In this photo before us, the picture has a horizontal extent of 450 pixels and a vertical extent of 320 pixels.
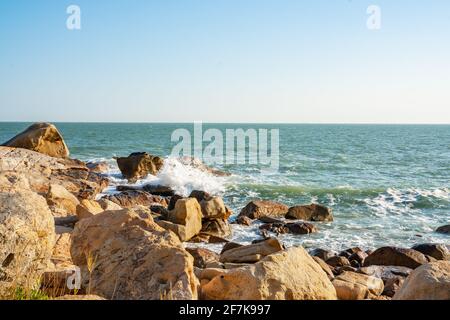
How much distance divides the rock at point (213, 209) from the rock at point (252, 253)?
547cm

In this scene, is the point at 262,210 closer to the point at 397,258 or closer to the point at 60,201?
the point at 397,258

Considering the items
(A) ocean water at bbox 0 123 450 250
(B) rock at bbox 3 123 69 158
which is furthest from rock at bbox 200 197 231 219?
(B) rock at bbox 3 123 69 158

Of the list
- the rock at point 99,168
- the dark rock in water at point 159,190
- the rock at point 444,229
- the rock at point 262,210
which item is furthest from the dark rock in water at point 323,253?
the rock at point 99,168

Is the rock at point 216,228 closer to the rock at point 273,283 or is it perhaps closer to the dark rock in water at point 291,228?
the dark rock in water at point 291,228

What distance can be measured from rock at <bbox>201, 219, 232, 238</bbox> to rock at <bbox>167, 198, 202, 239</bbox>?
0.30m

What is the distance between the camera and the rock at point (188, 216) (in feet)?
45.4

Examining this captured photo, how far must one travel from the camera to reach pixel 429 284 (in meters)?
4.71

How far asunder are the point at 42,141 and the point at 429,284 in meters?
20.7

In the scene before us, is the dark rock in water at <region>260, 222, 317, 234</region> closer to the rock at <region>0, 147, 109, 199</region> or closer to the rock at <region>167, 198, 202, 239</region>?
the rock at <region>167, 198, 202, 239</region>

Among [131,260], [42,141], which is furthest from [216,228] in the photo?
[42,141]

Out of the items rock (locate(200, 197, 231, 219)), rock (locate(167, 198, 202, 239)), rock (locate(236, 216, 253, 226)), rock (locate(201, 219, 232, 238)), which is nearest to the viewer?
rock (locate(167, 198, 202, 239))

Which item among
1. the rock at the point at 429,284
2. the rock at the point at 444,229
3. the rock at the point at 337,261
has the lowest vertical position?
the rock at the point at 444,229

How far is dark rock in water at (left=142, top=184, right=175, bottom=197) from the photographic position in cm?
2166
